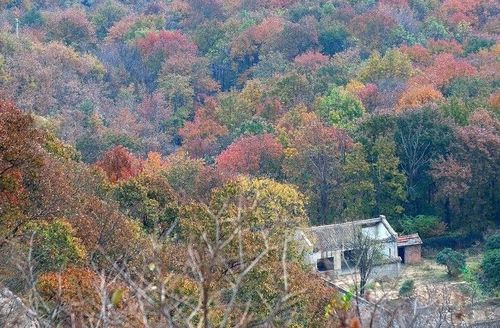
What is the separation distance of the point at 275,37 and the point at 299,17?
4.70 meters

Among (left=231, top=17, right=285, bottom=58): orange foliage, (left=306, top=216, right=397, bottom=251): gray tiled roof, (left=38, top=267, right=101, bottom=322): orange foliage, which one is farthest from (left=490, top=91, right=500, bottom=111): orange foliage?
(left=38, top=267, right=101, bottom=322): orange foliage

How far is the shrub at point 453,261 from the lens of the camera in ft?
77.5

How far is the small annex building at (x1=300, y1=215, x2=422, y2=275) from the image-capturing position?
77.7 ft

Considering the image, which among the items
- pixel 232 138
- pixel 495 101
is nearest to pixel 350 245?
pixel 495 101

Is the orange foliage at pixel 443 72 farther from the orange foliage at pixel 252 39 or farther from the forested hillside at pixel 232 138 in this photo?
the orange foliage at pixel 252 39

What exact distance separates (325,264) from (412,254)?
2.75 metres

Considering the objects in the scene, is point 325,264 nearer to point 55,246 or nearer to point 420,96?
point 420,96

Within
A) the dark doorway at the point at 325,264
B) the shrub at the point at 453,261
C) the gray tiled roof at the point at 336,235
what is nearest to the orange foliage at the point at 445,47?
the gray tiled roof at the point at 336,235

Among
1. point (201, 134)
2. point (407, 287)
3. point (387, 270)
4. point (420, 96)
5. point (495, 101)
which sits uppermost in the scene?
point (420, 96)

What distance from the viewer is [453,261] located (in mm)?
23672

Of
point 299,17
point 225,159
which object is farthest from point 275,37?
point 225,159

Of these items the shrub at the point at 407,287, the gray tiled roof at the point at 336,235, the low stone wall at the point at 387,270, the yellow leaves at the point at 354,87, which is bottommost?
the shrub at the point at 407,287

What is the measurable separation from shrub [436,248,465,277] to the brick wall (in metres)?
1.36

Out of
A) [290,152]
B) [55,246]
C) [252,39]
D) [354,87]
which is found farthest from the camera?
[252,39]
